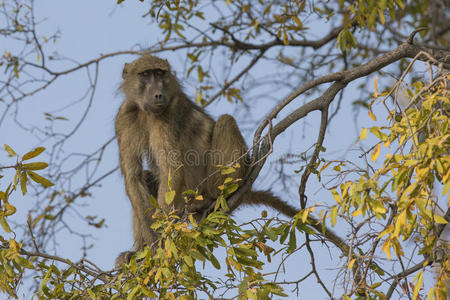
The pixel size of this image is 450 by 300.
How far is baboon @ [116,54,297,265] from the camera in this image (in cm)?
514

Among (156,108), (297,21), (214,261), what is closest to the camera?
(214,261)

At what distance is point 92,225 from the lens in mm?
6609

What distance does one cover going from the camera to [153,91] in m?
5.20

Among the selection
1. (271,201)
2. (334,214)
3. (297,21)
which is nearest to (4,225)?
(334,214)

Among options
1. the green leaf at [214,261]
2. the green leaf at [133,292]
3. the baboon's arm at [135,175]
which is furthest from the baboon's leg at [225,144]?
the green leaf at [133,292]

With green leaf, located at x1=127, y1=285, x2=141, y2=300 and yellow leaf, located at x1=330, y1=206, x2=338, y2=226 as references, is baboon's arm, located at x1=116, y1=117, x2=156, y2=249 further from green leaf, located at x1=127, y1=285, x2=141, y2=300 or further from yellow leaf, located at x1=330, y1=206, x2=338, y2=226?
yellow leaf, located at x1=330, y1=206, x2=338, y2=226

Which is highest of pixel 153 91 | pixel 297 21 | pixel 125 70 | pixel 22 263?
pixel 297 21

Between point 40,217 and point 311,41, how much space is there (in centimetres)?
349

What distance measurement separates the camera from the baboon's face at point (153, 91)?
16.8ft

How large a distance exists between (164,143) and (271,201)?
1158 millimetres

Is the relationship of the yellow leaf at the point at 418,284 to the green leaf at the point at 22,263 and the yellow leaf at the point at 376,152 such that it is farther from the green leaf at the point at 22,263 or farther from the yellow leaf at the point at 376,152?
the green leaf at the point at 22,263

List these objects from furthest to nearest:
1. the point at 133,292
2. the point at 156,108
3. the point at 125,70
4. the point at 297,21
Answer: the point at 125,70 < the point at 297,21 < the point at 156,108 < the point at 133,292

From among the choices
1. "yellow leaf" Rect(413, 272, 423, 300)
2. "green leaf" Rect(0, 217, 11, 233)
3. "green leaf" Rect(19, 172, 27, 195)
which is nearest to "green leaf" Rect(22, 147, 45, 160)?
"green leaf" Rect(19, 172, 27, 195)

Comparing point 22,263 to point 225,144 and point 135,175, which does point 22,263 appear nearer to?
point 135,175
